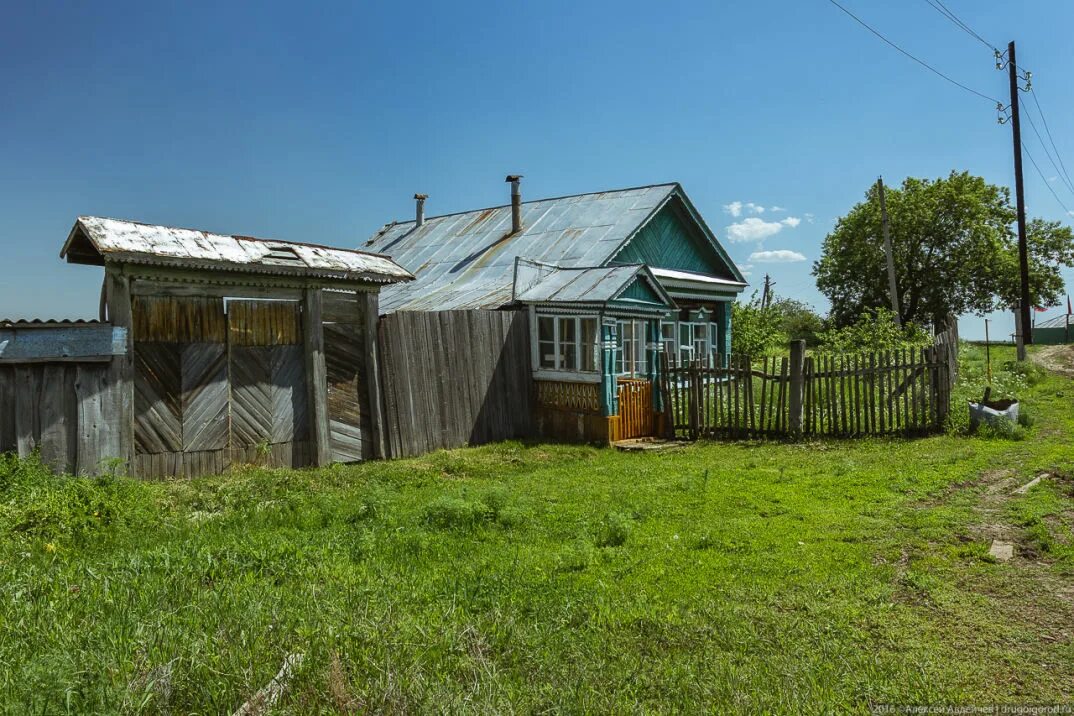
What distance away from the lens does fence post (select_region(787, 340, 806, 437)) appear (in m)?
12.1

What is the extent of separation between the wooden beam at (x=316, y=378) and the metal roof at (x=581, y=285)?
417 cm

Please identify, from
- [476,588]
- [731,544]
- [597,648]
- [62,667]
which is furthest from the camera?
[731,544]


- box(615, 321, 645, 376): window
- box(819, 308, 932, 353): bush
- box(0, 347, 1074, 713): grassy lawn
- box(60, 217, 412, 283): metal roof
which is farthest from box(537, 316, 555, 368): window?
box(819, 308, 932, 353): bush

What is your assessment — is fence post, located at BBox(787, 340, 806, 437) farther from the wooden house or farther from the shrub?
the shrub

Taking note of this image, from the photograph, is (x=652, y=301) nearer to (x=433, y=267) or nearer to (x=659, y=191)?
(x=659, y=191)

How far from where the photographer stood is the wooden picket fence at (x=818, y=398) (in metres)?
11.4

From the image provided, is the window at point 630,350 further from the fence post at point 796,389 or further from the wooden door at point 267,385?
the wooden door at point 267,385

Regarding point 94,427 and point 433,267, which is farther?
point 433,267

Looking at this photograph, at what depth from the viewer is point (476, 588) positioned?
15.8ft

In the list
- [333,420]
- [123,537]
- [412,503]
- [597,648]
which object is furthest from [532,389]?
[597,648]

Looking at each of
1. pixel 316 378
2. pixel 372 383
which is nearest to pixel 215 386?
pixel 316 378

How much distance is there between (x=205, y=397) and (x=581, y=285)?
6.58m

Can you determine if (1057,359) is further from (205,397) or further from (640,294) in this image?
(205,397)

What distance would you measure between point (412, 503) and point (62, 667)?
179 inches
